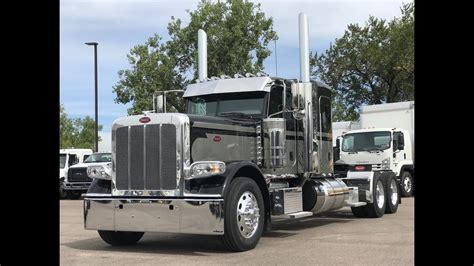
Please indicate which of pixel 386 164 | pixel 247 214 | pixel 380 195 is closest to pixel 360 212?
pixel 380 195

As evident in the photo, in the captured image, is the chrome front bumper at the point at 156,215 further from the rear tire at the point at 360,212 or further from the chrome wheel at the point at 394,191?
the chrome wheel at the point at 394,191

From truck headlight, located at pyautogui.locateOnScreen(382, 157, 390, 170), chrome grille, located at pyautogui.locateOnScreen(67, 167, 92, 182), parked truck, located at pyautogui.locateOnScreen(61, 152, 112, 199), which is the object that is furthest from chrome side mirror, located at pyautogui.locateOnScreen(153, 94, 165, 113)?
chrome grille, located at pyautogui.locateOnScreen(67, 167, 92, 182)

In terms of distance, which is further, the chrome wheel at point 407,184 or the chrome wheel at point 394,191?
the chrome wheel at point 407,184

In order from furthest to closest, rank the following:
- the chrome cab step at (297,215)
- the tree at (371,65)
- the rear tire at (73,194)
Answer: the tree at (371,65)
the rear tire at (73,194)
the chrome cab step at (297,215)

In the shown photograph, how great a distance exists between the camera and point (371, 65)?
1359 inches

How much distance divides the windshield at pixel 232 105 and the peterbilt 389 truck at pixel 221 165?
0.02 metres

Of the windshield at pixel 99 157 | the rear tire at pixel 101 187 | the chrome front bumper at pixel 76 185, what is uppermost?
the windshield at pixel 99 157

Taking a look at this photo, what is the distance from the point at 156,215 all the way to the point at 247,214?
1.35 meters

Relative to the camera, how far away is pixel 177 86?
25.8m

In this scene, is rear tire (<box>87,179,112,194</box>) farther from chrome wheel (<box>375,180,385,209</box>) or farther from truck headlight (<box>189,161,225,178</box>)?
chrome wheel (<box>375,180,385,209</box>)

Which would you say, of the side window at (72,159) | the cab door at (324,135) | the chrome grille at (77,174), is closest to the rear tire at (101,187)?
the cab door at (324,135)

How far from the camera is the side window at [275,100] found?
10.7 m

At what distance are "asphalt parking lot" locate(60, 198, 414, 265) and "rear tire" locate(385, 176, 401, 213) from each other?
1.76 metres

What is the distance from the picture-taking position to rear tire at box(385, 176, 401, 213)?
14.6 meters
